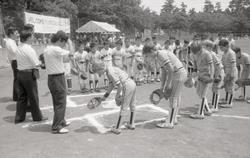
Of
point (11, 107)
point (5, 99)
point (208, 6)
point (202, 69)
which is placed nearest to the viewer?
point (202, 69)

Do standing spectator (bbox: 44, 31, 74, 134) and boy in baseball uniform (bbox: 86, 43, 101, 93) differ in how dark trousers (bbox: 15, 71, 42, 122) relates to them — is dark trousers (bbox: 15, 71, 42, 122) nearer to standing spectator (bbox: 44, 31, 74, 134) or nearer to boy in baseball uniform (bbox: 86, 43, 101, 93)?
standing spectator (bbox: 44, 31, 74, 134)

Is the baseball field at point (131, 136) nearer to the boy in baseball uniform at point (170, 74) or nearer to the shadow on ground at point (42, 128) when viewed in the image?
the shadow on ground at point (42, 128)

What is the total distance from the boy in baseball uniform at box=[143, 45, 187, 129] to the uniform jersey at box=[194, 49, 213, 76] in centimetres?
95

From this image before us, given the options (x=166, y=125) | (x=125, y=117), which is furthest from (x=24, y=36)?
(x=166, y=125)

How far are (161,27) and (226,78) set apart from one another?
3021 inches

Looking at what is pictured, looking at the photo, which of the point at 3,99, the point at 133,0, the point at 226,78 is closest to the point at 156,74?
the point at 226,78

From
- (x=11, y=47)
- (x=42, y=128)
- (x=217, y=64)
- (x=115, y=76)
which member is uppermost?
(x=11, y=47)

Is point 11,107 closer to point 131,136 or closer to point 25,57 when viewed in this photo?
point 25,57

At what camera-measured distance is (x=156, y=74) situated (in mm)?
12961

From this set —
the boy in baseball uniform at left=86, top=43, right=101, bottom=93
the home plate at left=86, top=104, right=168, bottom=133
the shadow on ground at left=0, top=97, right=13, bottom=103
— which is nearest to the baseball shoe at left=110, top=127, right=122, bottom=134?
the home plate at left=86, top=104, right=168, bottom=133

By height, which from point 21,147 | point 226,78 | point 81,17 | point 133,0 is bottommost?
point 21,147

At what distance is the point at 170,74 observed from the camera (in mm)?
6020

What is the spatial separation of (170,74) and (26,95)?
359 centimetres

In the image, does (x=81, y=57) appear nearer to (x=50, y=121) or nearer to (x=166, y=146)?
(x=50, y=121)
